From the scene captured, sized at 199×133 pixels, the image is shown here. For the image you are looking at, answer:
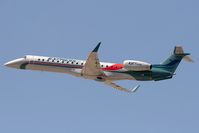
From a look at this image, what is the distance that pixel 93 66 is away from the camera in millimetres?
75750

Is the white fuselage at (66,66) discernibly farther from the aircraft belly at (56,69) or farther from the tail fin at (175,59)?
the tail fin at (175,59)

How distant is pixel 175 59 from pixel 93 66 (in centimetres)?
1012

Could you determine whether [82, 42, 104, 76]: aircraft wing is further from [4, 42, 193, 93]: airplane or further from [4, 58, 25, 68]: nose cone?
[4, 58, 25, 68]: nose cone

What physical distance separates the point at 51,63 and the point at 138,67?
12.0 m

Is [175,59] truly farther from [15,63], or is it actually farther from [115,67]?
[15,63]

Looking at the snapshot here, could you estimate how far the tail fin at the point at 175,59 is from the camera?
7638 cm

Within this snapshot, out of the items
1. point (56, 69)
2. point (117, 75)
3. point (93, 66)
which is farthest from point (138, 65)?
point (56, 69)

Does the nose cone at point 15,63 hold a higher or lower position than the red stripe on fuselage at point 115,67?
higher

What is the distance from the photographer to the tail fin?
251 feet

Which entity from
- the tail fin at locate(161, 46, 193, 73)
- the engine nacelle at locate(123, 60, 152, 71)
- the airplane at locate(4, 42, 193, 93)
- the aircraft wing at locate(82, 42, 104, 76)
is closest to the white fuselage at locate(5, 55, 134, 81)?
the airplane at locate(4, 42, 193, 93)

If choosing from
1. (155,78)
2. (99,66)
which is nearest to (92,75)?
(99,66)

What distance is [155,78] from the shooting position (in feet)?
250

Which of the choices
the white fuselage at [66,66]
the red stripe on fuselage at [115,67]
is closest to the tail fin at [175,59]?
the white fuselage at [66,66]

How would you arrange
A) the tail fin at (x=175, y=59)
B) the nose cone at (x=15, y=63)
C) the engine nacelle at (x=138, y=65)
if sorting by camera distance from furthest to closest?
1. the nose cone at (x=15, y=63)
2. the tail fin at (x=175, y=59)
3. the engine nacelle at (x=138, y=65)
